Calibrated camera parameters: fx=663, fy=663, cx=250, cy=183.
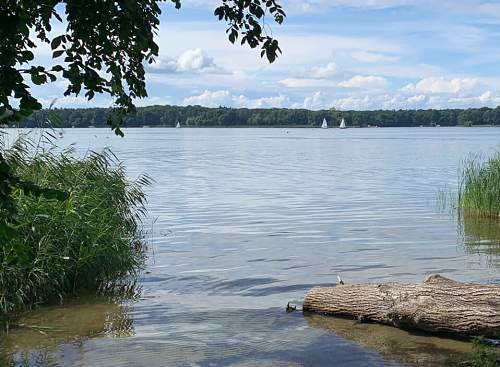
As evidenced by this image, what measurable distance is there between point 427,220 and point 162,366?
13.2m

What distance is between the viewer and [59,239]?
938 centimetres

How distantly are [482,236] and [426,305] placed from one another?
28.5ft

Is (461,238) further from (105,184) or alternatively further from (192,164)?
(192,164)

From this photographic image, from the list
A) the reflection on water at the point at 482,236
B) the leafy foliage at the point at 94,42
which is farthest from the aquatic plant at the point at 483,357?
the reflection on water at the point at 482,236

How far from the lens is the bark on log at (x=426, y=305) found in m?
7.34

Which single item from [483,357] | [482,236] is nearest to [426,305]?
[483,357]

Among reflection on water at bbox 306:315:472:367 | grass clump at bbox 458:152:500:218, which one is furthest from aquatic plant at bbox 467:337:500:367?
grass clump at bbox 458:152:500:218

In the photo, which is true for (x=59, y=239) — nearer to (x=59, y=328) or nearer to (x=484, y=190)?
(x=59, y=328)

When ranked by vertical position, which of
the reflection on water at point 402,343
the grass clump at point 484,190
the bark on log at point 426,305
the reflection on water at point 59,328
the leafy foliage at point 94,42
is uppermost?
the leafy foliage at point 94,42

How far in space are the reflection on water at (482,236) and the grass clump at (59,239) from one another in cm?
707

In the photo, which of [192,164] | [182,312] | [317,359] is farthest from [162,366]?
[192,164]

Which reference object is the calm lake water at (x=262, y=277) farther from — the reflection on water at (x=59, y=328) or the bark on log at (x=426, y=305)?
the bark on log at (x=426, y=305)

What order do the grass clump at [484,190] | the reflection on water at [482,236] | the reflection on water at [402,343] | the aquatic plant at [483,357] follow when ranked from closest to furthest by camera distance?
the aquatic plant at [483,357] → the reflection on water at [402,343] → the reflection on water at [482,236] → the grass clump at [484,190]

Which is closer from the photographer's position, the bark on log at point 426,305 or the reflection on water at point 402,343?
the reflection on water at point 402,343
